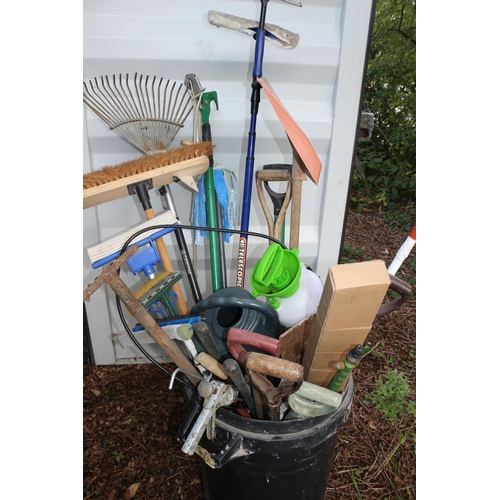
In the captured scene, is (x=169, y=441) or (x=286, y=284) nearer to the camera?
(x=286, y=284)

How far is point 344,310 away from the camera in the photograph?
84cm

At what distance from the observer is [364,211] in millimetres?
3328

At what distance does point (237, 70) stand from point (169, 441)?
1361 mm

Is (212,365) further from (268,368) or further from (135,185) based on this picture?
(135,185)

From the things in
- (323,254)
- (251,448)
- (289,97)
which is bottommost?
(251,448)

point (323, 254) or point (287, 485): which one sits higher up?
point (323, 254)

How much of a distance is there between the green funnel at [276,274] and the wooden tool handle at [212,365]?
0.75 ft

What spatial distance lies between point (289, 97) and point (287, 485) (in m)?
1.17

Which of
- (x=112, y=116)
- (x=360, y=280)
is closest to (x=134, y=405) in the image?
(x=112, y=116)

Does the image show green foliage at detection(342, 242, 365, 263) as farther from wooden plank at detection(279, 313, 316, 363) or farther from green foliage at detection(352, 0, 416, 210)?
wooden plank at detection(279, 313, 316, 363)

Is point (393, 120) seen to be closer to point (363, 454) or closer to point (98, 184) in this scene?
point (363, 454)

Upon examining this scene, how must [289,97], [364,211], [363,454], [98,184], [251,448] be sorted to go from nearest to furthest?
[251,448]
[98,184]
[289,97]
[363,454]
[364,211]

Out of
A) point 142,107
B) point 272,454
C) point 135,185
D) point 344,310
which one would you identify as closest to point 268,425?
point 272,454

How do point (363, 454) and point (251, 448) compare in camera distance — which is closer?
point (251, 448)
